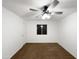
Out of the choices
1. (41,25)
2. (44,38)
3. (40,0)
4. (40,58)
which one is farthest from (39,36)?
(40,0)

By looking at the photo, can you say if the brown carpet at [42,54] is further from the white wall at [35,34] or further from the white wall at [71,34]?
the white wall at [35,34]

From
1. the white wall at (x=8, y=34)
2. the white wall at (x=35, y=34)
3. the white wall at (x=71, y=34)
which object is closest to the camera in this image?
the white wall at (x=8, y=34)

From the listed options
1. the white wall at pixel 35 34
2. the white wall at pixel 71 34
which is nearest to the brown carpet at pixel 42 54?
the white wall at pixel 71 34

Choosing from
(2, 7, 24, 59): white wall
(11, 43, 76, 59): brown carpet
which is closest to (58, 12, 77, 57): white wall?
(11, 43, 76, 59): brown carpet

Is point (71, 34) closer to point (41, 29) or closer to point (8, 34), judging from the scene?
point (8, 34)

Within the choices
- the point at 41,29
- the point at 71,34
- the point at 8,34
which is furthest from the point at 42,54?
the point at 41,29

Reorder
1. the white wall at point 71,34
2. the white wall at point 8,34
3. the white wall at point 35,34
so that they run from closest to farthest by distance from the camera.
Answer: the white wall at point 8,34, the white wall at point 71,34, the white wall at point 35,34

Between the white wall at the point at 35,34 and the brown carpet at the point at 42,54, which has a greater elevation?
the white wall at the point at 35,34

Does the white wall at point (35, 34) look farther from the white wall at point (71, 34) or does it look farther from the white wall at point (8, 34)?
the white wall at point (8, 34)

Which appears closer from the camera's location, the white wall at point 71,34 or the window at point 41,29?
the white wall at point 71,34

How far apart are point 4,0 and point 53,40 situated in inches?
262

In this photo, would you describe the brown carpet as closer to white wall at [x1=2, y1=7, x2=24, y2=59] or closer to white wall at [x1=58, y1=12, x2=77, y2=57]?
white wall at [x1=58, y1=12, x2=77, y2=57]

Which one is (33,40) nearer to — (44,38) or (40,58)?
(44,38)

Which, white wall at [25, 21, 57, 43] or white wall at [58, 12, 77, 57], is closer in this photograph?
white wall at [58, 12, 77, 57]
